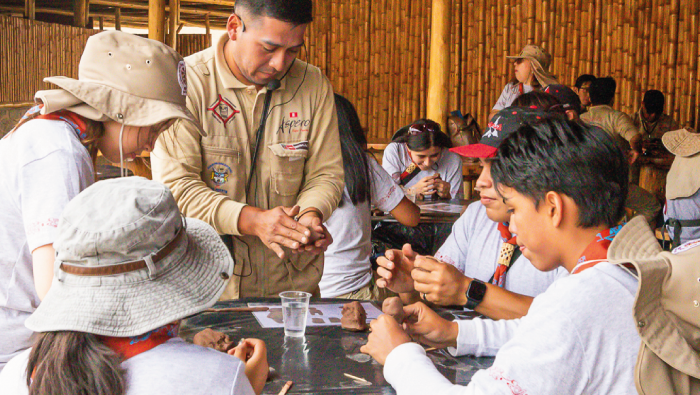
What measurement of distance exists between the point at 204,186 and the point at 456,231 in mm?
1024

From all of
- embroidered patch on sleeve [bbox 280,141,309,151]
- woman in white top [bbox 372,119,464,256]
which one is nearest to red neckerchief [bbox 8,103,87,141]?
embroidered patch on sleeve [bbox 280,141,309,151]

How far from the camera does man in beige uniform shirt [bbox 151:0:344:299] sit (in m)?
2.23

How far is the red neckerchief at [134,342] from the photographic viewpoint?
3.59 feet

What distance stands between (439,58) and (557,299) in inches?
214

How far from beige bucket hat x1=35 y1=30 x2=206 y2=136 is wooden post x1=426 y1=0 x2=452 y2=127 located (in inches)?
194

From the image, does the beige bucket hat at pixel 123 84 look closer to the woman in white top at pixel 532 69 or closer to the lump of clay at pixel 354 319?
the lump of clay at pixel 354 319

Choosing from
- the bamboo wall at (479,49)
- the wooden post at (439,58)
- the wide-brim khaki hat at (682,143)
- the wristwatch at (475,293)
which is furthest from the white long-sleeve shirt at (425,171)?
the wristwatch at (475,293)

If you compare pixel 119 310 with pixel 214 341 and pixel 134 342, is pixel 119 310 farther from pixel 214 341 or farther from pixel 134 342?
pixel 214 341

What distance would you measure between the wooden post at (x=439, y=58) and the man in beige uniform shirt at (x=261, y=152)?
391 cm

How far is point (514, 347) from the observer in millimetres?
1204

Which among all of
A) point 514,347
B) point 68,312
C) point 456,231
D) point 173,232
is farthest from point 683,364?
point 456,231

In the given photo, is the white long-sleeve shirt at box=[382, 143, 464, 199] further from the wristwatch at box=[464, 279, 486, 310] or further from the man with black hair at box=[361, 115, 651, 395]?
the man with black hair at box=[361, 115, 651, 395]

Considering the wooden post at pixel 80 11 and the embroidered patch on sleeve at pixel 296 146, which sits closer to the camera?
the embroidered patch on sleeve at pixel 296 146

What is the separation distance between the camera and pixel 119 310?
3.51ft
